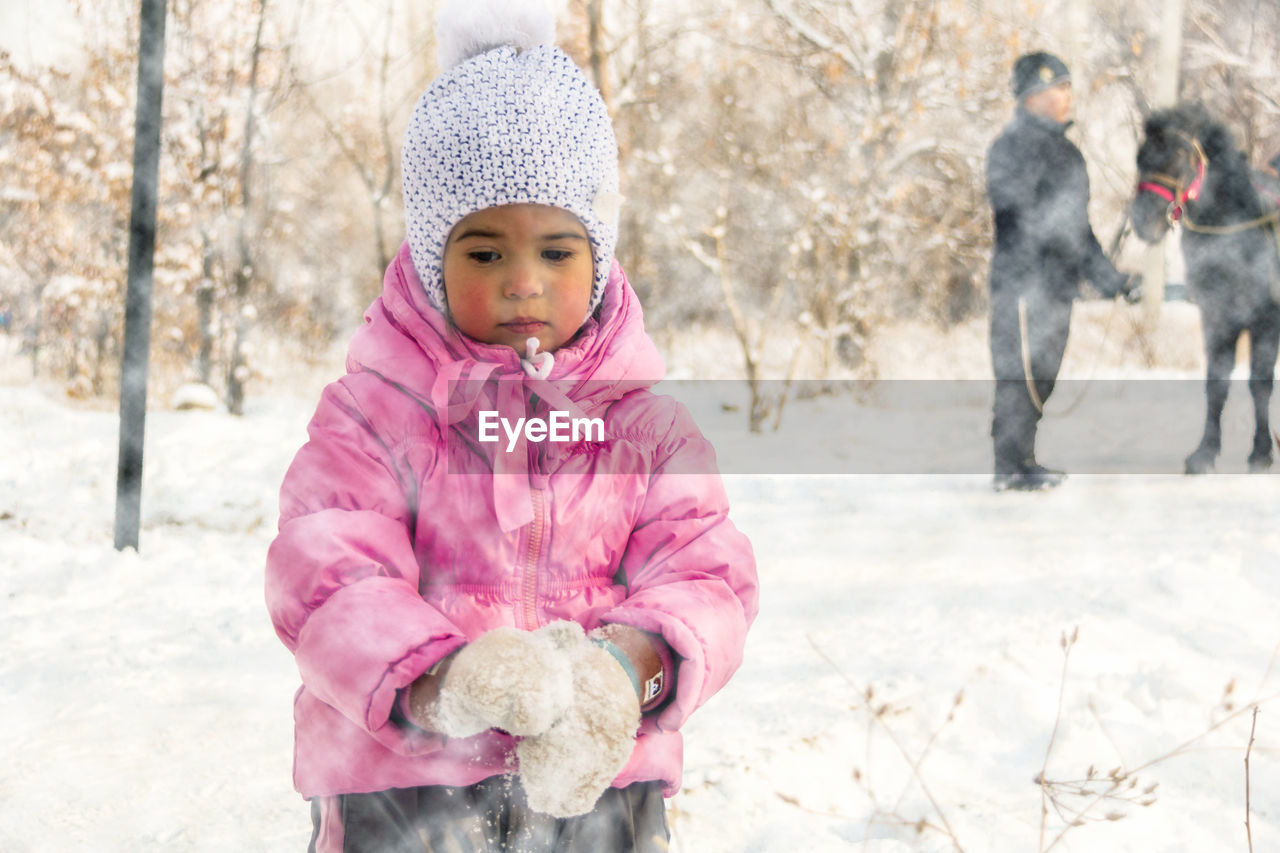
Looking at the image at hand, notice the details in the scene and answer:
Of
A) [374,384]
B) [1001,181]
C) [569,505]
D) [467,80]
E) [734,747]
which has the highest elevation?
[1001,181]

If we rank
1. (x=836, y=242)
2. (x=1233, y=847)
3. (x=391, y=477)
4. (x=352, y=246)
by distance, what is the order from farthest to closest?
1. (x=352, y=246)
2. (x=836, y=242)
3. (x=1233, y=847)
4. (x=391, y=477)

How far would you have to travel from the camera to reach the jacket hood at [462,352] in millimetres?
997

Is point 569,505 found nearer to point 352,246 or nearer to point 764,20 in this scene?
point 764,20

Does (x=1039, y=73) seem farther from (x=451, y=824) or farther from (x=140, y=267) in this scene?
(x=451, y=824)

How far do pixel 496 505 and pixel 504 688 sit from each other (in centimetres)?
24

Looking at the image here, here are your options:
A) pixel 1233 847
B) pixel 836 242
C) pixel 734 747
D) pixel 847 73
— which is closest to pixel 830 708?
pixel 734 747

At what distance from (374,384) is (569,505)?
26 centimetres

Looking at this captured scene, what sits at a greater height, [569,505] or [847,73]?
[847,73]

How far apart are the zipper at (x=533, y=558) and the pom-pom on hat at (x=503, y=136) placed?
262 millimetres

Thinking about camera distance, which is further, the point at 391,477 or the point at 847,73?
the point at 847,73

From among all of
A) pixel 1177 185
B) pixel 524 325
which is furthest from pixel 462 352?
pixel 1177 185

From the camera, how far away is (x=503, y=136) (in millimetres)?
1016

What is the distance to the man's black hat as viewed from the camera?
156 inches

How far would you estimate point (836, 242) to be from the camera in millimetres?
7480
